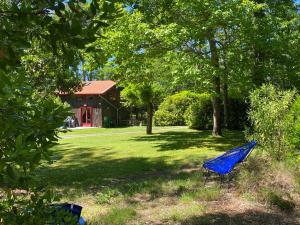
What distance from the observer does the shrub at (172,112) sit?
118ft

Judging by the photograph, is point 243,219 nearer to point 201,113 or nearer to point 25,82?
point 25,82

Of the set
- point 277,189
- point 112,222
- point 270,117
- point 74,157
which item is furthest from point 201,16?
point 112,222

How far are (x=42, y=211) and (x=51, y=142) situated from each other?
359 mm

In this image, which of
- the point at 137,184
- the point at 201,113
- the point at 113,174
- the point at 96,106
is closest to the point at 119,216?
the point at 137,184

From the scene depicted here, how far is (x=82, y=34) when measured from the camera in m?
2.32

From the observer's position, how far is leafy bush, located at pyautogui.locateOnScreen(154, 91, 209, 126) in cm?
3596

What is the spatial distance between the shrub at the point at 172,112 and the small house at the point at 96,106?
7.24m

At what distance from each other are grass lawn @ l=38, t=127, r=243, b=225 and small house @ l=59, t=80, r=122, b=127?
27176mm

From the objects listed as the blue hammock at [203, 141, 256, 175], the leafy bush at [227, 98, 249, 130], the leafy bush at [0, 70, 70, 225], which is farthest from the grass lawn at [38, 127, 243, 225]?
the leafy bush at [227, 98, 249, 130]

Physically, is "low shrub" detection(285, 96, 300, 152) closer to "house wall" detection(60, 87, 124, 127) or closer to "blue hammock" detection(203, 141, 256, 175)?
"blue hammock" detection(203, 141, 256, 175)

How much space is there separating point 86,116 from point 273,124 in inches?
1432

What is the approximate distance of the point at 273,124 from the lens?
10086 mm

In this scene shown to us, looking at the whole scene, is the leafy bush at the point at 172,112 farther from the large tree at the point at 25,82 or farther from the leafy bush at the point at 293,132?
the large tree at the point at 25,82

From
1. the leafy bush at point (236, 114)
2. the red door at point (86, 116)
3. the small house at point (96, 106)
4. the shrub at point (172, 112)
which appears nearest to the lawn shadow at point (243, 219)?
the leafy bush at point (236, 114)
